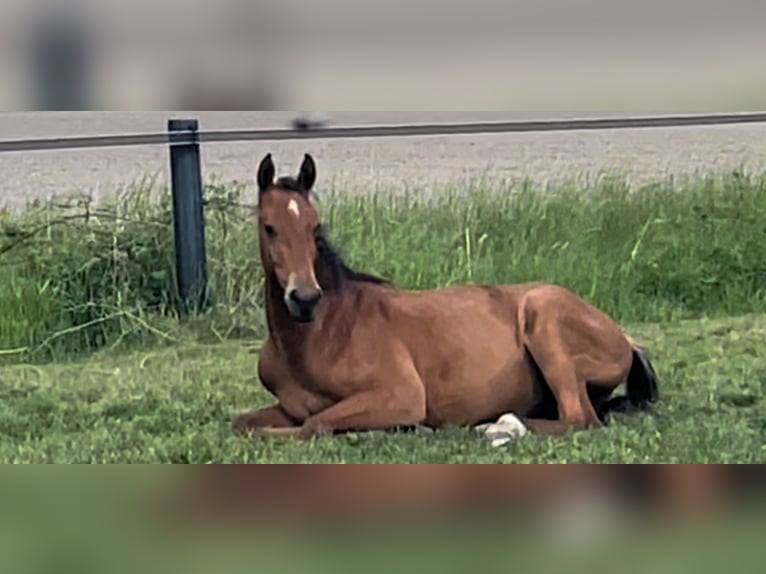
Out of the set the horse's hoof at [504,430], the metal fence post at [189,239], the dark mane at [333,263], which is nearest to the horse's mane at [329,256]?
the dark mane at [333,263]

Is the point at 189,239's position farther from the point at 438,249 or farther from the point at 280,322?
the point at 438,249

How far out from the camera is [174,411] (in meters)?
3.73

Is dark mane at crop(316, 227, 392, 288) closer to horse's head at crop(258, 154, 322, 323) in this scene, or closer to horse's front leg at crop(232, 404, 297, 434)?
horse's head at crop(258, 154, 322, 323)

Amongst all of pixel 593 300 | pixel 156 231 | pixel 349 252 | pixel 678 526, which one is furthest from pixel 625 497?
pixel 156 231

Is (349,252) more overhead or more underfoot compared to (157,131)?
more underfoot

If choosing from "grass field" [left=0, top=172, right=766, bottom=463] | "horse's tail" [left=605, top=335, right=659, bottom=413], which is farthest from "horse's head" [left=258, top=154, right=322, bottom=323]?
"horse's tail" [left=605, top=335, right=659, bottom=413]

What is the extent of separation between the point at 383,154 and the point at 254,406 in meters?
0.58

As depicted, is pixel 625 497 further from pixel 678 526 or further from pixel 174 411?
pixel 174 411

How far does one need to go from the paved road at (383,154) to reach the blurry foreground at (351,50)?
0.04 meters

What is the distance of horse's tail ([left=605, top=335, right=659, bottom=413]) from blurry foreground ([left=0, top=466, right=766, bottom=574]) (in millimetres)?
185

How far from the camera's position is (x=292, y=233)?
361 centimetres

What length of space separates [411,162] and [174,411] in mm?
709

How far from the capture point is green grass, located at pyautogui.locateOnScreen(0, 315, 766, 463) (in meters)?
3.61

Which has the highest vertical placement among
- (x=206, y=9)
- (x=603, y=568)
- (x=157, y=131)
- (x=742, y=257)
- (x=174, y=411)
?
(x=206, y=9)
